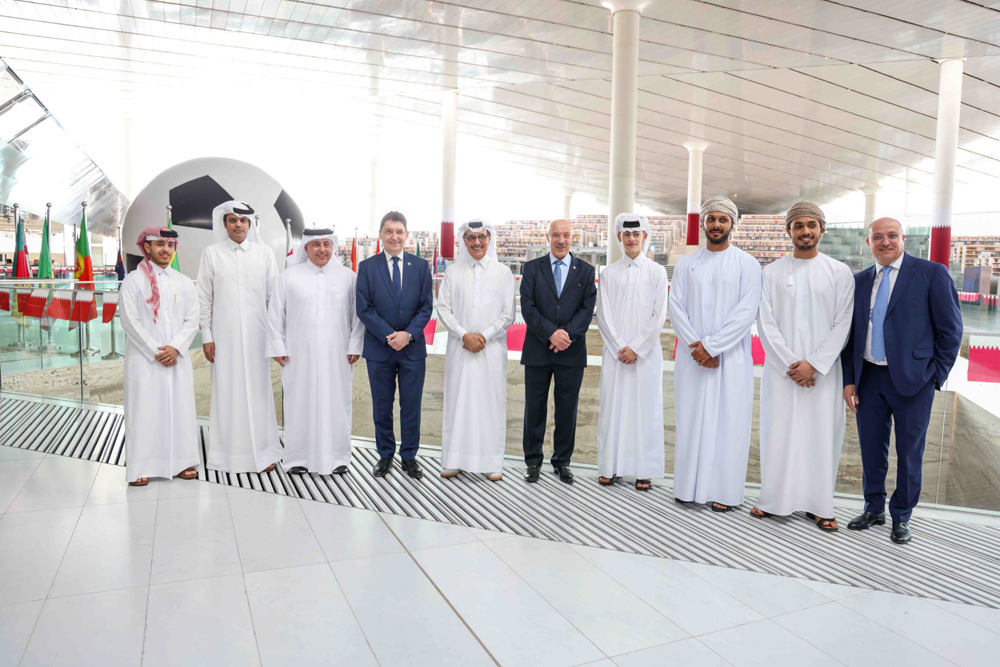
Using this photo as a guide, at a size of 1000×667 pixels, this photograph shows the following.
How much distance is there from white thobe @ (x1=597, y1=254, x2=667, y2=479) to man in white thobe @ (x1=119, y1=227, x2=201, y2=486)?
3125 mm

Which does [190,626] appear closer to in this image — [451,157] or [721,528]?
[721,528]

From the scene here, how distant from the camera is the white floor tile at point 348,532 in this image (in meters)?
3.64

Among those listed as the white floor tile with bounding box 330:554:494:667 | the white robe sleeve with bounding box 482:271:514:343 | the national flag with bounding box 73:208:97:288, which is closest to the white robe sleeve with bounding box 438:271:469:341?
the white robe sleeve with bounding box 482:271:514:343

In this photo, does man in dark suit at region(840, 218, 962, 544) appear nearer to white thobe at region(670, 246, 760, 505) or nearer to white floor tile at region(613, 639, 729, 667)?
white thobe at region(670, 246, 760, 505)

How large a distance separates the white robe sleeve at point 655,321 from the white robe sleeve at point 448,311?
130 cm

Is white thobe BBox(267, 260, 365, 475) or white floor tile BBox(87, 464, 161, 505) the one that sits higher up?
white thobe BBox(267, 260, 365, 475)

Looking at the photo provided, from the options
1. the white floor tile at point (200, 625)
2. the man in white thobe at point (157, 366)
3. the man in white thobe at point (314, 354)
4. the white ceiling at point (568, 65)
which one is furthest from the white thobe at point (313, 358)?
the white ceiling at point (568, 65)

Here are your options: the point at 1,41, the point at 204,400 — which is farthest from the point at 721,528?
the point at 1,41

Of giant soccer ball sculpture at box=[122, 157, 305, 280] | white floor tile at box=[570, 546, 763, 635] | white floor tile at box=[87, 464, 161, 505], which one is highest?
giant soccer ball sculpture at box=[122, 157, 305, 280]

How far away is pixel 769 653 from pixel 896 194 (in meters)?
35.4

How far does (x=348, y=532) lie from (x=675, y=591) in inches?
75.0

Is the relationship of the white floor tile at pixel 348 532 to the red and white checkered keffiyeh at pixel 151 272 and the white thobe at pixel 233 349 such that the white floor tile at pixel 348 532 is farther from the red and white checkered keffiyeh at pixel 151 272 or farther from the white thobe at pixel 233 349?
the red and white checkered keffiyeh at pixel 151 272

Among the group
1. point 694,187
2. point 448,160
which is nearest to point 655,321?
point 448,160

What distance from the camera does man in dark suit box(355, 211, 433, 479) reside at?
503cm
